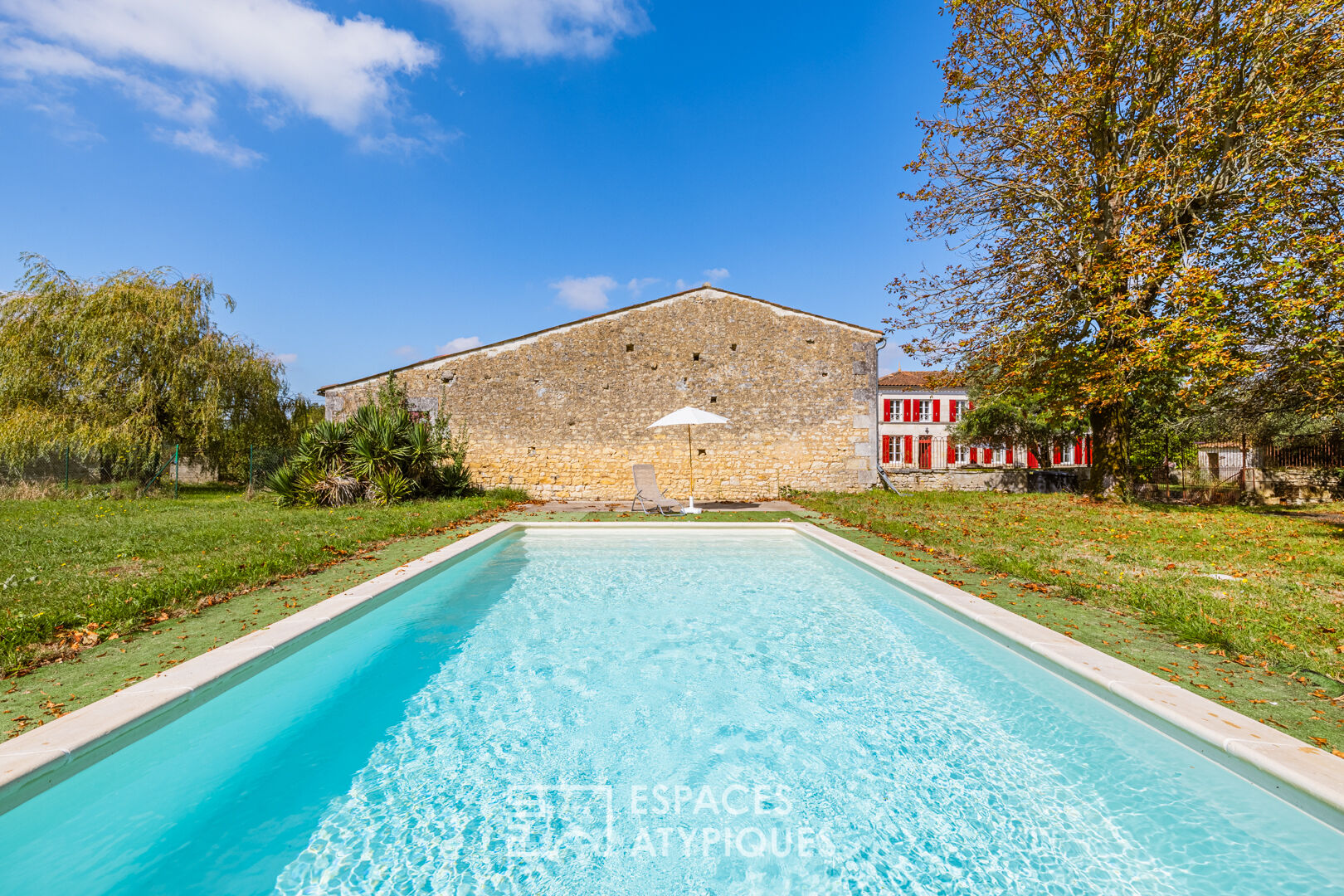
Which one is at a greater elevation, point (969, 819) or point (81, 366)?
point (81, 366)

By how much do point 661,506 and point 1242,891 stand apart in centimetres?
899

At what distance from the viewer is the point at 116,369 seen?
14.8 meters

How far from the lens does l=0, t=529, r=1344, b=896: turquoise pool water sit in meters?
1.98

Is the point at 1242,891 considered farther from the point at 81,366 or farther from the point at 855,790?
the point at 81,366

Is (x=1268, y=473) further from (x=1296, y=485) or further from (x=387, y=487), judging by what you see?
(x=387, y=487)

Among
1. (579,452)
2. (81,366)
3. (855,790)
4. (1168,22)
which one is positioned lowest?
(855,790)

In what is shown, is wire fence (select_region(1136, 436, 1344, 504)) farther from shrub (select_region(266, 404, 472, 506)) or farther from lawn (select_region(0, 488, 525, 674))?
shrub (select_region(266, 404, 472, 506))

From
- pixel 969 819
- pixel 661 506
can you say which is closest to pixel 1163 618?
pixel 969 819

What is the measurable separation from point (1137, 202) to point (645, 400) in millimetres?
11010

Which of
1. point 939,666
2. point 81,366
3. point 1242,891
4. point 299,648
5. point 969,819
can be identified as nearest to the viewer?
point 1242,891

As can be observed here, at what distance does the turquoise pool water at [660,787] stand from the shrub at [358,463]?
7.66 metres

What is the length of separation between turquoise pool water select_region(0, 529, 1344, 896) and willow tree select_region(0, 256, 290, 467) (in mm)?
15827

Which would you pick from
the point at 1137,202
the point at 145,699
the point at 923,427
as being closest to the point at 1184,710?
the point at 145,699

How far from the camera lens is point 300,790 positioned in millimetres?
2459
